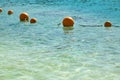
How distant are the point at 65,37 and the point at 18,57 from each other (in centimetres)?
521

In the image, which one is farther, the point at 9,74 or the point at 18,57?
the point at 18,57

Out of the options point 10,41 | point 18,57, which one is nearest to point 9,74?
point 18,57

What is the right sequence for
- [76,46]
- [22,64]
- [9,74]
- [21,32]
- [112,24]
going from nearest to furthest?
1. [9,74]
2. [22,64]
3. [76,46]
4. [21,32]
5. [112,24]

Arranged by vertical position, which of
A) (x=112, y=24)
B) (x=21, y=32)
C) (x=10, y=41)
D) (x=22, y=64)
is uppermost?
(x=112, y=24)

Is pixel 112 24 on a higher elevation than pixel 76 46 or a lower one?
higher

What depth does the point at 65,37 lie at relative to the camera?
17172 millimetres

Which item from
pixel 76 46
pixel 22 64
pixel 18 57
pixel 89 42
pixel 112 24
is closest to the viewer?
pixel 22 64

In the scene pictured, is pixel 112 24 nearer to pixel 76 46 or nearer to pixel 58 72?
pixel 76 46

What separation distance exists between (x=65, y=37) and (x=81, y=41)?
1458 millimetres

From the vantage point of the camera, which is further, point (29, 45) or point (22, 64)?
point (29, 45)

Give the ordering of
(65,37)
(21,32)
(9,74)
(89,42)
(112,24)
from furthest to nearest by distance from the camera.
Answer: (112,24), (21,32), (65,37), (89,42), (9,74)

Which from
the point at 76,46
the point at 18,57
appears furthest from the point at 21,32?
the point at 18,57

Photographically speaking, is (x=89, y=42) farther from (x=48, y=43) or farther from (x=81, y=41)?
(x=48, y=43)

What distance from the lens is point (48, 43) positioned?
15414 millimetres
